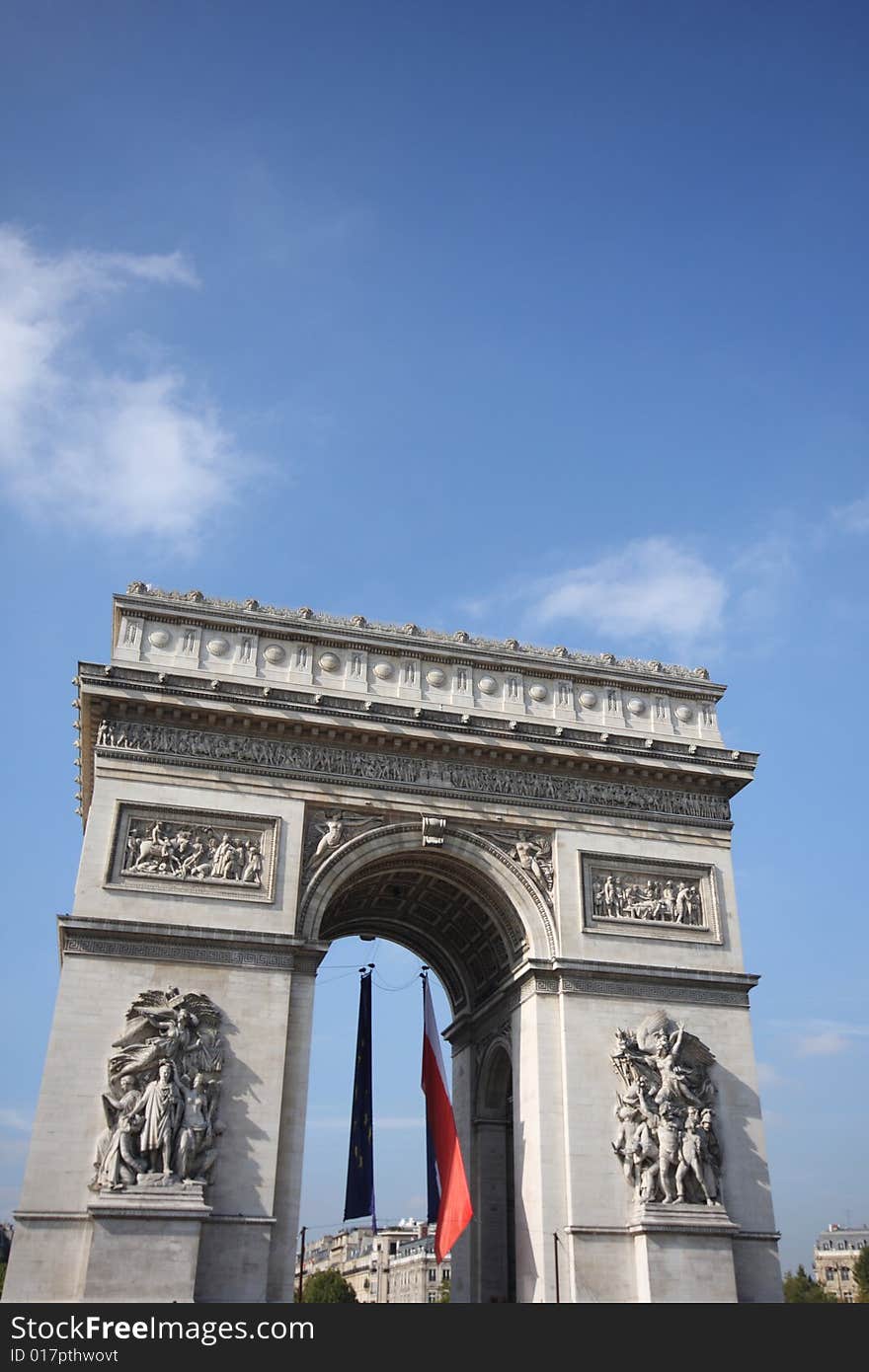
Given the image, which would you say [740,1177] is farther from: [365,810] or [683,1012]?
[365,810]

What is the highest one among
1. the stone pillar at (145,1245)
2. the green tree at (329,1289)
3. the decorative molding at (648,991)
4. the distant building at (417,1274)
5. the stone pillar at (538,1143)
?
the distant building at (417,1274)

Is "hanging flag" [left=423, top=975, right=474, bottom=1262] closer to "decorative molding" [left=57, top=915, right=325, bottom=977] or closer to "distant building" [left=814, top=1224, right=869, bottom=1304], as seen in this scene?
"decorative molding" [left=57, top=915, right=325, bottom=977]

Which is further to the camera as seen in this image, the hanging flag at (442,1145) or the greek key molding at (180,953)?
the hanging flag at (442,1145)

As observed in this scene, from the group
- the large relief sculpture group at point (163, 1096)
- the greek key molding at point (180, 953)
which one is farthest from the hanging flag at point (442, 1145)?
the large relief sculpture group at point (163, 1096)

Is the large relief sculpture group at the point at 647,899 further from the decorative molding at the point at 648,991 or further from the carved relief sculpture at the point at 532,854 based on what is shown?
the decorative molding at the point at 648,991

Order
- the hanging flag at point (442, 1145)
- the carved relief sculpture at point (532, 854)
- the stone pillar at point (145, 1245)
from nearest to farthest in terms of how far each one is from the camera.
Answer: the stone pillar at point (145, 1245) → the hanging flag at point (442, 1145) → the carved relief sculpture at point (532, 854)

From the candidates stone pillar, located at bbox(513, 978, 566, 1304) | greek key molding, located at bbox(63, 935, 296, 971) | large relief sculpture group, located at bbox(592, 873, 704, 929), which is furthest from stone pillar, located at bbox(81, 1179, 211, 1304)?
large relief sculpture group, located at bbox(592, 873, 704, 929)

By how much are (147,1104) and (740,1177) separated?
11.5 metres

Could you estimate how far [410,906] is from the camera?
28.6 meters

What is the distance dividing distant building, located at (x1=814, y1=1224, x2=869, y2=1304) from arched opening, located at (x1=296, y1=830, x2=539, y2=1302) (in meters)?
73.9

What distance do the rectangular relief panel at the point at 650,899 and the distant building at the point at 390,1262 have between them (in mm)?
56297

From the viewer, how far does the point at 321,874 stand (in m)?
23.5

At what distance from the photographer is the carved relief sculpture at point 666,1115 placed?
22.4 m

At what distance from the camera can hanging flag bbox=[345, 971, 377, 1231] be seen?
26.1 meters
